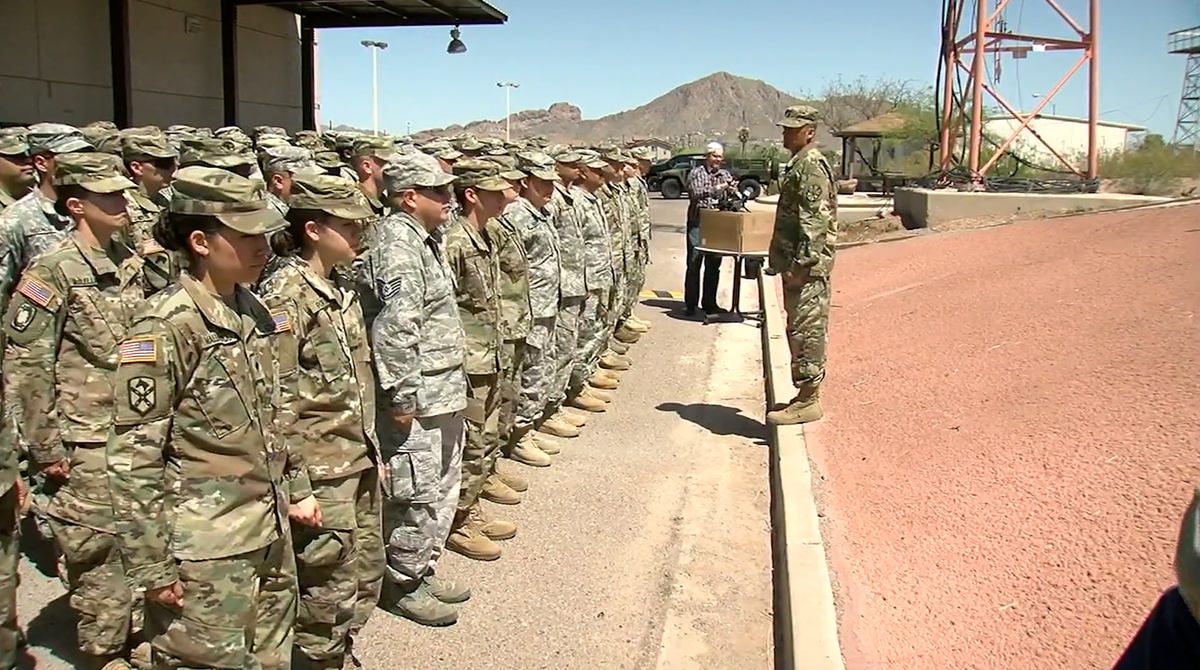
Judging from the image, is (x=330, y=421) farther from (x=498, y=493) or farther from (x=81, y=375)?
(x=498, y=493)

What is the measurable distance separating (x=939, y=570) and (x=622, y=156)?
718cm

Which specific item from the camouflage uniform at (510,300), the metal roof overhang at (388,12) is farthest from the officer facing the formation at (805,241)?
the metal roof overhang at (388,12)

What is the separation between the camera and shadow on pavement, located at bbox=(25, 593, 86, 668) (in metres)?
3.98

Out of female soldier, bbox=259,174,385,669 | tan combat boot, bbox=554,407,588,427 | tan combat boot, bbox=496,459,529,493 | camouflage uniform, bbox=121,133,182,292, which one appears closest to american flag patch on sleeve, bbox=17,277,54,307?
camouflage uniform, bbox=121,133,182,292

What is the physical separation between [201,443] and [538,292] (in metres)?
3.84

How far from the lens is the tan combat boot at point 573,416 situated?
24.6ft

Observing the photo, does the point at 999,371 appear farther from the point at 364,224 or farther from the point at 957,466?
the point at 364,224

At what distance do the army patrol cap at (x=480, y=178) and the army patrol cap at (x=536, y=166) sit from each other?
48.1 inches

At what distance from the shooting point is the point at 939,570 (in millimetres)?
4398

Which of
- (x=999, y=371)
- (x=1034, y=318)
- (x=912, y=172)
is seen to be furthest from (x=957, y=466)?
(x=912, y=172)

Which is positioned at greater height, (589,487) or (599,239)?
(599,239)

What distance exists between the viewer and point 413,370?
3.98 meters

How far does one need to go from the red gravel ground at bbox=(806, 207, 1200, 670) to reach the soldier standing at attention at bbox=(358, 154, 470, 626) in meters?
1.82

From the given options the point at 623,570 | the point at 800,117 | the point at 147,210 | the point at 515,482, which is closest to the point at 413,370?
the point at 623,570
